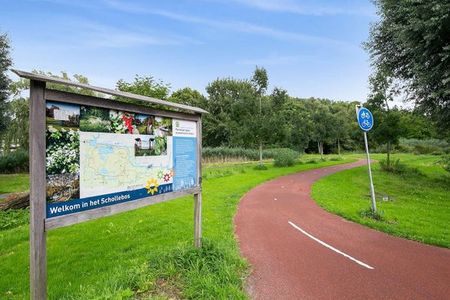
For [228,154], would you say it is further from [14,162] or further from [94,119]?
[94,119]

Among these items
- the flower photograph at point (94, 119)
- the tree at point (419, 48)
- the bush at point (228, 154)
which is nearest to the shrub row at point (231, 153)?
the bush at point (228, 154)

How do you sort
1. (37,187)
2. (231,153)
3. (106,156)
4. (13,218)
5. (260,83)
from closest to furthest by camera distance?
(37,187), (106,156), (13,218), (260,83), (231,153)

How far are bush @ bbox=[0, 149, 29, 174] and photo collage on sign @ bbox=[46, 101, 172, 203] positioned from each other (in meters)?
28.3

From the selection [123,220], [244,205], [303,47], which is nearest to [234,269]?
[123,220]

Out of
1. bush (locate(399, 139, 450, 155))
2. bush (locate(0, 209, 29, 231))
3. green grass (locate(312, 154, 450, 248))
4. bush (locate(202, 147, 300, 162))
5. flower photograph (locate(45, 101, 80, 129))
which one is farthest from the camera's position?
bush (locate(399, 139, 450, 155))

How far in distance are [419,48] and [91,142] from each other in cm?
1160

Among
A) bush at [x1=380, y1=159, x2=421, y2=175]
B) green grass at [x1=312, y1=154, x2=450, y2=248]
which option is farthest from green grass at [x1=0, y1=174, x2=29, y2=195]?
bush at [x1=380, y1=159, x2=421, y2=175]

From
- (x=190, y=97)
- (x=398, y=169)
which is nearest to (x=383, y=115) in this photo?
(x=398, y=169)

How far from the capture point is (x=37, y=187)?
281 cm

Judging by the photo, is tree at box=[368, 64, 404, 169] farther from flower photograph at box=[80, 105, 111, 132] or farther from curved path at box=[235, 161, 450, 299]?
flower photograph at box=[80, 105, 111, 132]

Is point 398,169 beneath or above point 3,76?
beneath

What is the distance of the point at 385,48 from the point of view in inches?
546

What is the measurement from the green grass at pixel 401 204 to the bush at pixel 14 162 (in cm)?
2649

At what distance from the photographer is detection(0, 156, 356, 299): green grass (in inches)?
156
